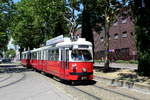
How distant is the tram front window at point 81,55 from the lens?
19.0 m

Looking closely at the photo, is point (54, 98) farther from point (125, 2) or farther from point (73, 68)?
point (125, 2)

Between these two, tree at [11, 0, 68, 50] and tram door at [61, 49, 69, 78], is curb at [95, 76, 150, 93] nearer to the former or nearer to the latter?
tram door at [61, 49, 69, 78]

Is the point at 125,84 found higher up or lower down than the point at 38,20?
lower down

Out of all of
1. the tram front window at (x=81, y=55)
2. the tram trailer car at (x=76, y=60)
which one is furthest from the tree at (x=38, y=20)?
the tram front window at (x=81, y=55)

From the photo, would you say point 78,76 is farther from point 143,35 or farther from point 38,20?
point 38,20

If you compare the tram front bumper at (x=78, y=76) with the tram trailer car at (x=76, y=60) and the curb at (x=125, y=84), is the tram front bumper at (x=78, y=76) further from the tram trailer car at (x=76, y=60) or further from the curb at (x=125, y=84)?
the curb at (x=125, y=84)

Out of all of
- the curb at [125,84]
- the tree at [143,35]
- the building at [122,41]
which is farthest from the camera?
the building at [122,41]

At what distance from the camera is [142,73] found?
20.1m

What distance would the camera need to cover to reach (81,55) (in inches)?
755

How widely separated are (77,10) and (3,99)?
20562mm

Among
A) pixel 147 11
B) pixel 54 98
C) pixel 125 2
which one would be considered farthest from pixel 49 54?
pixel 54 98

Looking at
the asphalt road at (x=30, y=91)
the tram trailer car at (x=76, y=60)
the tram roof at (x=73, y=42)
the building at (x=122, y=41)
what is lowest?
the asphalt road at (x=30, y=91)

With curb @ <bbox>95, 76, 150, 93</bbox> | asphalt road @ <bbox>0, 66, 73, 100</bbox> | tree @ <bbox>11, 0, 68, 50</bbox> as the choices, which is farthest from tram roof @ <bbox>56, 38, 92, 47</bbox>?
tree @ <bbox>11, 0, 68, 50</bbox>

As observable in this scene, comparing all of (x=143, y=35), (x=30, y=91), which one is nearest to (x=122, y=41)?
(x=143, y=35)
